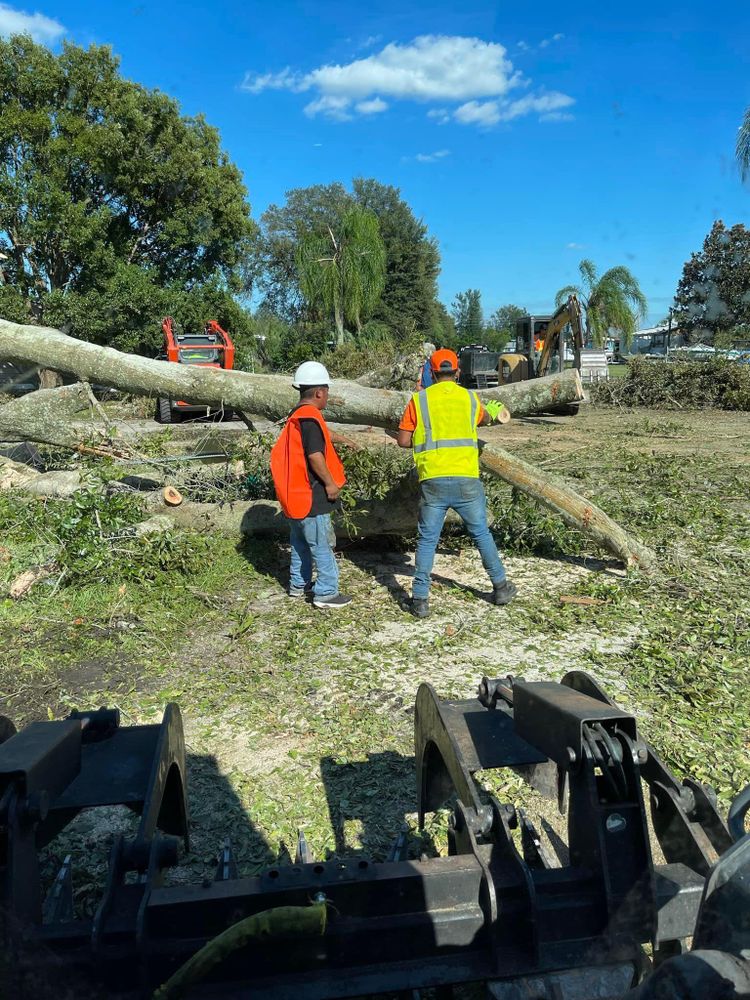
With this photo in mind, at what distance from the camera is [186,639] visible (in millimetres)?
5449

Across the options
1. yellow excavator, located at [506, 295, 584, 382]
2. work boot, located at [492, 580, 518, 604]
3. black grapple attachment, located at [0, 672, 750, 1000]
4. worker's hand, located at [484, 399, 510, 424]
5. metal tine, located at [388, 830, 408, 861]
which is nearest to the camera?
black grapple attachment, located at [0, 672, 750, 1000]

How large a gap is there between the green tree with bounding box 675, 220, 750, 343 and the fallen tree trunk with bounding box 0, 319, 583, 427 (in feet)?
148

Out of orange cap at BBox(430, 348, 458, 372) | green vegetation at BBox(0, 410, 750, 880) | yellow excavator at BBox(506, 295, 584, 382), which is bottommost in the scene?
green vegetation at BBox(0, 410, 750, 880)

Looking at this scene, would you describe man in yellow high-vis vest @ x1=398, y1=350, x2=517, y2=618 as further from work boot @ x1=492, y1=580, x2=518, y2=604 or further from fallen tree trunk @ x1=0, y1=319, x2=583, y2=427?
fallen tree trunk @ x1=0, y1=319, x2=583, y2=427

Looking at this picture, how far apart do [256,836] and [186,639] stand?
2339 millimetres

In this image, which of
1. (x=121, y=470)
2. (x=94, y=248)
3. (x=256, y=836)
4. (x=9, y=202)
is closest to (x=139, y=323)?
(x=94, y=248)

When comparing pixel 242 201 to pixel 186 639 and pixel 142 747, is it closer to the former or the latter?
pixel 186 639

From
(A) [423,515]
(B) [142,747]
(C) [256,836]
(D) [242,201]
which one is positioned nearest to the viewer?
(B) [142,747]

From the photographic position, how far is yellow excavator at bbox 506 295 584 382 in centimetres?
1931

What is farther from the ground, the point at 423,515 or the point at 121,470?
the point at 121,470

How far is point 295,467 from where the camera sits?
5.97 metres

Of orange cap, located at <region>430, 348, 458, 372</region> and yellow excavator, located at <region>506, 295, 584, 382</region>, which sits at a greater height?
yellow excavator, located at <region>506, 295, 584, 382</region>

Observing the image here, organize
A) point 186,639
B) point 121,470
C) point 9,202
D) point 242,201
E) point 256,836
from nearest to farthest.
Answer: point 256,836 < point 186,639 < point 121,470 < point 9,202 < point 242,201

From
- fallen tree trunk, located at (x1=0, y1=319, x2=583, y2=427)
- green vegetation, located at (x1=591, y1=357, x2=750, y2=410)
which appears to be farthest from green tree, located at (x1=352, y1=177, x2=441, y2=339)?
fallen tree trunk, located at (x1=0, y1=319, x2=583, y2=427)
